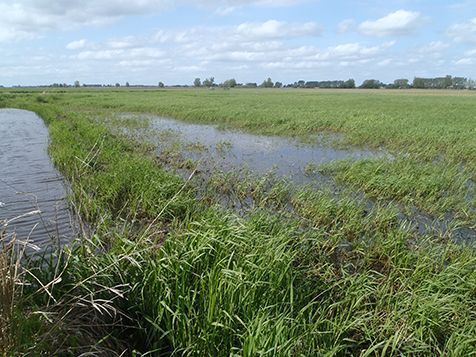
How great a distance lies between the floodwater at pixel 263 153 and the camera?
1348cm

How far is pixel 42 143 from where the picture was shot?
18578 millimetres

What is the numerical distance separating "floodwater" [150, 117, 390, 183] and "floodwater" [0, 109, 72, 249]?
4660 mm

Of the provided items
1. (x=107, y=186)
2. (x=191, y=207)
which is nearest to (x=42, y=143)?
(x=107, y=186)

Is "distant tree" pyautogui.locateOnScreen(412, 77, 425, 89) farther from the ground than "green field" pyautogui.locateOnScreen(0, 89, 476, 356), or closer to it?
farther from the ground

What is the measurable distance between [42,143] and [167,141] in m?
6.38

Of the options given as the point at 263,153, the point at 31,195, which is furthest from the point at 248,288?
the point at 263,153

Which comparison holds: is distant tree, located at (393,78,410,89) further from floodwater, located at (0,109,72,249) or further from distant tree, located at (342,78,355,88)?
floodwater, located at (0,109,72,249)

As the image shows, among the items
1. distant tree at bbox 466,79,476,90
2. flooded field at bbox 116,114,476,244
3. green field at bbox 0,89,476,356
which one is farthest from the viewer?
distant tree at bbox 466,79,476,90

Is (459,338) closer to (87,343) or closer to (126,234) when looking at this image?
(87,343)

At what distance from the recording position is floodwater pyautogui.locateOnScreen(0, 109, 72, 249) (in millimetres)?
6755

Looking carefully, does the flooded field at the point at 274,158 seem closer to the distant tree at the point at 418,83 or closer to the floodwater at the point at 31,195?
the floodwater at the point at 31,195

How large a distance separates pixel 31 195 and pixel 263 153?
31.8 ft

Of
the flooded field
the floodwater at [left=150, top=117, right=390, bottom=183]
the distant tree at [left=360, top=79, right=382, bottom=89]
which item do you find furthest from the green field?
the distant tree at [left=360, top=79, right=382, bottom=89]

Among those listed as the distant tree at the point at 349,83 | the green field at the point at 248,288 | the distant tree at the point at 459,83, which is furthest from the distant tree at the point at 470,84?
the green field at the point at 248,288
